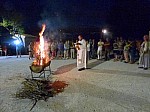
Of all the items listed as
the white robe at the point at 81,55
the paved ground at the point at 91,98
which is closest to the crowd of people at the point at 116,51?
the white robe at the point at 81,55

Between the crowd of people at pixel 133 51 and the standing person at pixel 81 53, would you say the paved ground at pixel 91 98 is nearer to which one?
the standing person at pixel 81 53

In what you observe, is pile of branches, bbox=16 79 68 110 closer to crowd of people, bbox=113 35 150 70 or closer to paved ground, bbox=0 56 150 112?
paved ground, bbox=0 56 150 112

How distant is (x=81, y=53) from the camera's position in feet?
42.7

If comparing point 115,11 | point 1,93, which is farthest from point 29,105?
point 115,11

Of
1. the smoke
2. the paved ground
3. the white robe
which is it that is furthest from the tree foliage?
the paved ground

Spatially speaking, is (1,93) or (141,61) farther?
(141,61)

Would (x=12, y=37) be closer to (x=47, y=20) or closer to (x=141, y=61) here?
(x=47, y=20)

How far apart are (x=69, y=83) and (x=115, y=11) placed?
21686 mm

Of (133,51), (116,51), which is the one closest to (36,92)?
(133,51)

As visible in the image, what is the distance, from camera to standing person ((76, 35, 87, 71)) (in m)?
12.8

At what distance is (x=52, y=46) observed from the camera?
848 inches

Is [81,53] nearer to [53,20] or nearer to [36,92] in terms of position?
[36,92]

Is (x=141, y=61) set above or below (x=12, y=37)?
below

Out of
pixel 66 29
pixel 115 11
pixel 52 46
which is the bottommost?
pixel 52 46
